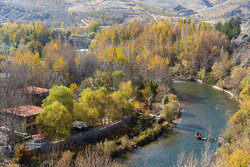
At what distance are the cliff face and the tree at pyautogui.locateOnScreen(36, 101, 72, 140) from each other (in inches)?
1906

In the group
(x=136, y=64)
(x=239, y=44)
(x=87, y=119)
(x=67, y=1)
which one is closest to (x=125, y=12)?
(x=67, y=1)

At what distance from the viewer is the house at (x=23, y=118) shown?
28781 mm

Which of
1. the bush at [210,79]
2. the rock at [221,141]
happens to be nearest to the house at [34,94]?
the rock at [221,141]

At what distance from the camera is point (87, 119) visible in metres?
30.9

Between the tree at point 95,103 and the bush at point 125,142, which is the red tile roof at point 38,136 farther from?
the bush at point 125,142

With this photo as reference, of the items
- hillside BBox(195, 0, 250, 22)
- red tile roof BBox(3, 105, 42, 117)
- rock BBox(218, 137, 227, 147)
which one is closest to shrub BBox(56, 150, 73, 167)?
red tile roof BBox(3, 105, 42, 117)

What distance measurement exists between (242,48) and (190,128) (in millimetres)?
42998

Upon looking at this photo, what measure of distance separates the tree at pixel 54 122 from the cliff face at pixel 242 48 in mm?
48422

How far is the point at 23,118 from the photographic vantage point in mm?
29656

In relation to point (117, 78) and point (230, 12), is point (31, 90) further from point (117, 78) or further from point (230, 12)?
point (230, 12)

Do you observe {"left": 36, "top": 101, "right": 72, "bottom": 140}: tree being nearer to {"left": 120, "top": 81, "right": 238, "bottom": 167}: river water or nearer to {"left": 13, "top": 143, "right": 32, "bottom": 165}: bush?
{"left": 13, "top": 143, "right": 32, "bottom": 165}: bush

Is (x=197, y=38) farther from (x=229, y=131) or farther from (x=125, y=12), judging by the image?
(x=125, y=12)

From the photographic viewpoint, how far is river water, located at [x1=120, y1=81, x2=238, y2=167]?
27.8 m

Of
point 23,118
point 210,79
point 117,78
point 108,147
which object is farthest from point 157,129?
point 210,79
